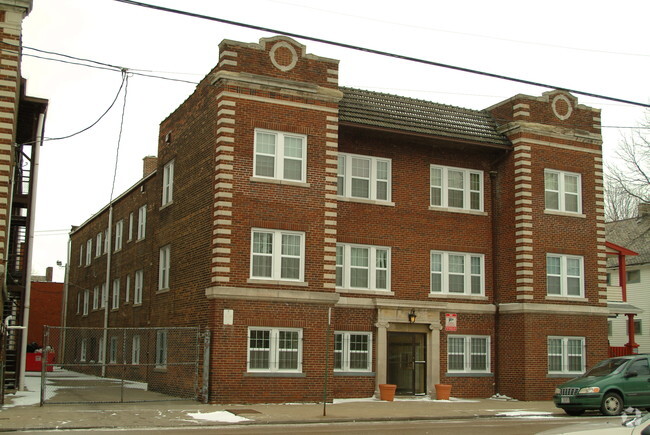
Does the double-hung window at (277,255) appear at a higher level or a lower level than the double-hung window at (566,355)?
higher

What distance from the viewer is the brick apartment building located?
79.6 ft

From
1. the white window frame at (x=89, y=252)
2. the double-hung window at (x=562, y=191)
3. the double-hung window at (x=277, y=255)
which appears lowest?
the double-hung window at (x=277, y=255)

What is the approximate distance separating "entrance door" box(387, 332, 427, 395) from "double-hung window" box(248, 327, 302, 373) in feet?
14.9

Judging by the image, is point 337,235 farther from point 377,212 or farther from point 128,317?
point 128,317

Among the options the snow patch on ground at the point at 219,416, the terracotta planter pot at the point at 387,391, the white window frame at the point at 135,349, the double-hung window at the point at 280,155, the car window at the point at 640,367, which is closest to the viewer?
the snow patch on ground at the point at 219,416

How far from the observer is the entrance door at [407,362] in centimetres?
2780

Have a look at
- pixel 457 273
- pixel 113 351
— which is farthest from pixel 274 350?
pixel 113 351

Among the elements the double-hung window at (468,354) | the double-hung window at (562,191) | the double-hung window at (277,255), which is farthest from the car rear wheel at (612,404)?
the double-hung window at (277,255)

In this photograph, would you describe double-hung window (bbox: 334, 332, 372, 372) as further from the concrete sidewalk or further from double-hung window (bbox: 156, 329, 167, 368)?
double-hung window (bbox: 156, 329, 167, 368)

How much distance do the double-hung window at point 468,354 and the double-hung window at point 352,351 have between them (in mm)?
3290

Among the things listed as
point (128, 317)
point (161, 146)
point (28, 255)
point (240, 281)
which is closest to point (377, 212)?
point (240, 281)

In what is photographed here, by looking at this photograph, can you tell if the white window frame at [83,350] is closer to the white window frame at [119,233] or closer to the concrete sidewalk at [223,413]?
the white window frame at [119,233]

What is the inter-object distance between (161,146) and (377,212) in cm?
942

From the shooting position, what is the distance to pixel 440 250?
29.1m
